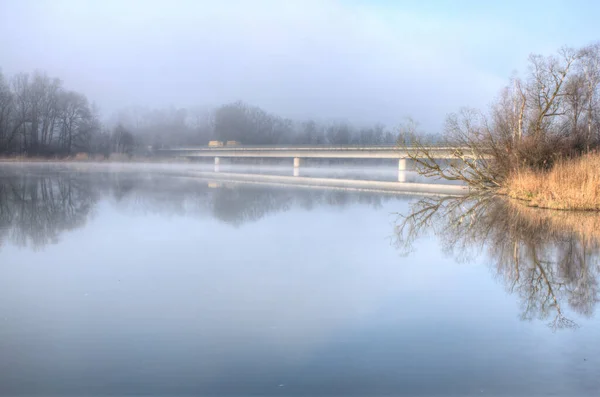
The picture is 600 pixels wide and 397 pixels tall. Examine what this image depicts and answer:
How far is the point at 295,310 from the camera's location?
638 cm

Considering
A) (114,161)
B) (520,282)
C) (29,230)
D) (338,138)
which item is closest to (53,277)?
(29,230)

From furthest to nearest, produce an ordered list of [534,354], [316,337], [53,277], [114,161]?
1. [114,161]
2. [53,277]
3. [316,337]
4. [534,354]

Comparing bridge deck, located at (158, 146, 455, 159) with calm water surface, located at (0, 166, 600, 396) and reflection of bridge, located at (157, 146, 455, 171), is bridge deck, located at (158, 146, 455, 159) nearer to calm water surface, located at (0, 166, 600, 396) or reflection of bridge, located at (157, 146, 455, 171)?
reflection of bridge, located at (157, 146, 455, 171)

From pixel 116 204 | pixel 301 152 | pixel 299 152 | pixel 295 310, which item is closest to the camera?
pixel 295 310

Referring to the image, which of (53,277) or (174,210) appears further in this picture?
(174,210)

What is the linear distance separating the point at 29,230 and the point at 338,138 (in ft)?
377

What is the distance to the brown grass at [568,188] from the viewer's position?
56.5ft

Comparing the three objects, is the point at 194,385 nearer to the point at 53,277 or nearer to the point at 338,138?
the point at 53,277

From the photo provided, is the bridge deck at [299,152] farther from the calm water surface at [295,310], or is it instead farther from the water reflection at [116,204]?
the calm water surface at [295,310]

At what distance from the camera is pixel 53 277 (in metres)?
7.86

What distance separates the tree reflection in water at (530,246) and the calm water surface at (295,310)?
52 millimetres

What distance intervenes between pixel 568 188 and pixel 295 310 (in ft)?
49.3

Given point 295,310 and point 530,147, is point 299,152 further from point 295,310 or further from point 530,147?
point 295,310

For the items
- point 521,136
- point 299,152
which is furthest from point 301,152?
point 521,136
